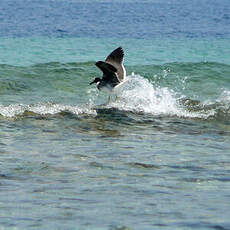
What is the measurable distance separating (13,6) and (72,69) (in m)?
26.2

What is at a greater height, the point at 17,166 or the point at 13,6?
the point at 13,6

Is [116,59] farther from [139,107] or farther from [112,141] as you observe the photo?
[112,141]

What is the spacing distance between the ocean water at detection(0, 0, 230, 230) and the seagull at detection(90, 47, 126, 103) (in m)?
0.48

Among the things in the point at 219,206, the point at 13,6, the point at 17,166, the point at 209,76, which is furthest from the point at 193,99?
the point at 13,6

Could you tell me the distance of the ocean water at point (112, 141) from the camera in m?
5.70

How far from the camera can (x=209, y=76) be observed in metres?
17.8

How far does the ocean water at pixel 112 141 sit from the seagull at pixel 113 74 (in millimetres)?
477

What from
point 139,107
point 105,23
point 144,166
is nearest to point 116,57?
point 139,107

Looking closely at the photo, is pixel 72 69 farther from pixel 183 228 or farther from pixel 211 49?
pixel 183 228

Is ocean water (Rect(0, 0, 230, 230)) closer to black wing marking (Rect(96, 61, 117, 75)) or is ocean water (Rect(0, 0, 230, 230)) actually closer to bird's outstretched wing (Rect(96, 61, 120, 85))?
bird's outstretched wing (Rect(96, 61, 120, 85))

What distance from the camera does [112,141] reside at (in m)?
9.26

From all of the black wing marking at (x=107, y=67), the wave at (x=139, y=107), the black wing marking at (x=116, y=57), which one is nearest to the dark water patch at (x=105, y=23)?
the wave at (x=139, y=107)

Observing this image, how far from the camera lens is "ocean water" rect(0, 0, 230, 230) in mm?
5699

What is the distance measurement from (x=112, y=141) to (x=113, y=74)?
298 cm
